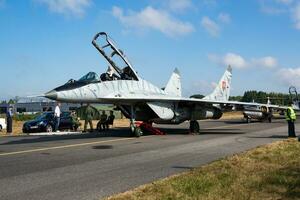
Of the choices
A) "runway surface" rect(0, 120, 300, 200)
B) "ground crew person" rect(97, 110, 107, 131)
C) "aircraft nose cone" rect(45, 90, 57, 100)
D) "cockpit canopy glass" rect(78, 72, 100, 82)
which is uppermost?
"cockpit canopy glass" rect(78, 72, 100, 82)

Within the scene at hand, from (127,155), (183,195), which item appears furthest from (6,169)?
(183,195)

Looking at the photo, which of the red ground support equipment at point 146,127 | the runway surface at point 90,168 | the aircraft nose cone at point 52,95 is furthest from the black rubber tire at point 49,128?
the runway surface at point 90,168

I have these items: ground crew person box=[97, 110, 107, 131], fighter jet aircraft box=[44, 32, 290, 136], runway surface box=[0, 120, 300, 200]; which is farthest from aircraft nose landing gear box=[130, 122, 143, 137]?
ground crew person box=[97, 110, 107, 131]

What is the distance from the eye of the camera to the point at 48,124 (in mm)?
26609

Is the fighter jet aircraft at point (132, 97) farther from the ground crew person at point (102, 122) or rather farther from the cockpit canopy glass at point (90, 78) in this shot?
the ground crew person at point (102, 122)

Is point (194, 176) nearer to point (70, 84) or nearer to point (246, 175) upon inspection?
point (246, 175)

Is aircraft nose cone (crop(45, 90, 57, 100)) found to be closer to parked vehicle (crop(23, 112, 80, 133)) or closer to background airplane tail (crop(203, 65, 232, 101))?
parked vehicle (crop(23, 112, 80, 133))

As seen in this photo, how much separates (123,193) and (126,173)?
2244mm

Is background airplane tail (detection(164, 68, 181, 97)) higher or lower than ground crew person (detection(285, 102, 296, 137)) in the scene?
higher

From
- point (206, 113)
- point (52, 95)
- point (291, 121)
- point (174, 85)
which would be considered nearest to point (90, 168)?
point (52, 95)

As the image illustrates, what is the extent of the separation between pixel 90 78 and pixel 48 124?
8870mm

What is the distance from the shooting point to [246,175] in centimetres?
850

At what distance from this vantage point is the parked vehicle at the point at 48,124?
2625 cm

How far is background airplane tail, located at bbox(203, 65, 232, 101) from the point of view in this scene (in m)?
27.6
